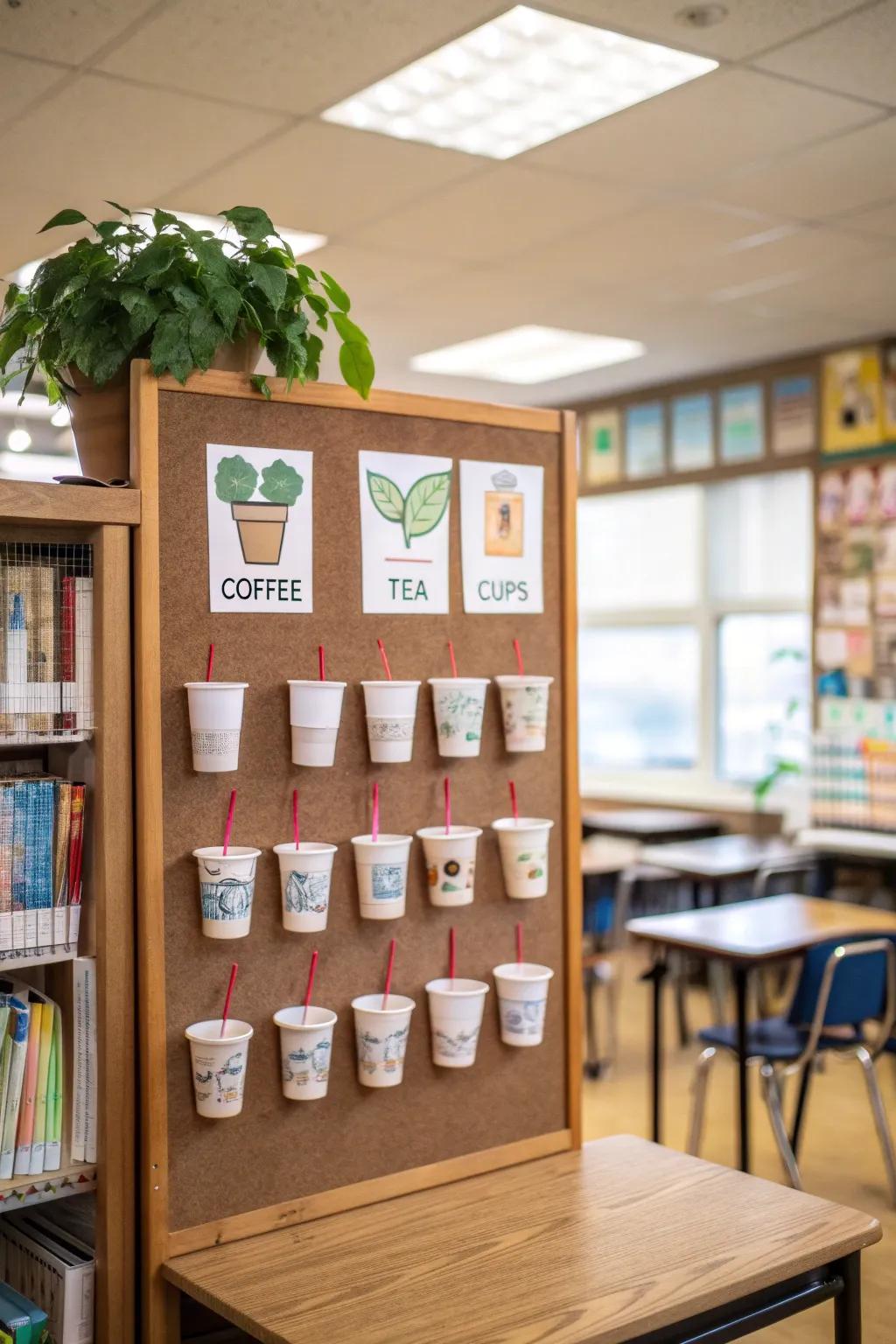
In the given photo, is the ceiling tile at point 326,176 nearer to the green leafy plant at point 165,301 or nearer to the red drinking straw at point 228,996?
the green leafy plant at point 165,301

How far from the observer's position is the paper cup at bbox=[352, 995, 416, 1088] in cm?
210

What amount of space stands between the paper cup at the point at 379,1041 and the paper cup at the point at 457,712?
414mm

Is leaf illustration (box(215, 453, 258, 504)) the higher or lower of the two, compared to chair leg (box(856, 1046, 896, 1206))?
higher

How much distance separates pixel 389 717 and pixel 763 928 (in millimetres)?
2033

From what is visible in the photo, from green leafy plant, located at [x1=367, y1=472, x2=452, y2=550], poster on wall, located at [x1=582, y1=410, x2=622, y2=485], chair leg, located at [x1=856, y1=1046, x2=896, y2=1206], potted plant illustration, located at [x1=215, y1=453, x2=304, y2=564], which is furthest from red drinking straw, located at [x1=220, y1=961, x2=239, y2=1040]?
poster on wall, located at [x1=582, y1=410, x2=622, y2=485]

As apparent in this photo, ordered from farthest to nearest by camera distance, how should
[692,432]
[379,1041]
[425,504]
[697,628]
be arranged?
[697,628] → [692,432] → [425,504] → [379,1041]

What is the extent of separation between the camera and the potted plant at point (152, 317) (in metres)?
1.92

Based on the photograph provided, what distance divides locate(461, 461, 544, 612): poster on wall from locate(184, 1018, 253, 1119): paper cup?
79cm

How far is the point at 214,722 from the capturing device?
1937mm

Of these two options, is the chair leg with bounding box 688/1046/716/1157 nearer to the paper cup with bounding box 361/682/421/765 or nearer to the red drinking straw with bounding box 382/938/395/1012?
the red drinking straw with bounding box 382/938/395/1012

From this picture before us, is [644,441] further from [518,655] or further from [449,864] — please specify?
[449,864]

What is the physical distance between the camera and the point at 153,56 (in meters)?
2.88

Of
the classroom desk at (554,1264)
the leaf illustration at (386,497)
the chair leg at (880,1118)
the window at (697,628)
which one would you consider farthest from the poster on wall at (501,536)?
the window at (697,628)

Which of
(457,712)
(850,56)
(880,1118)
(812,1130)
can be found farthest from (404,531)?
(812,1130)
